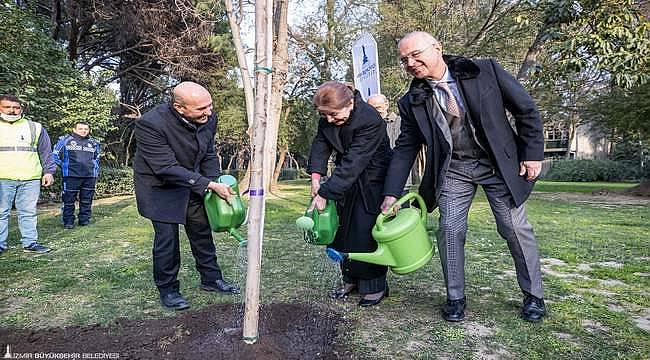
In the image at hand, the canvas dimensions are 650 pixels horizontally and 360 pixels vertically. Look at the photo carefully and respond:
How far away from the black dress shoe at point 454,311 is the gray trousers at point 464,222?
31 millimetres

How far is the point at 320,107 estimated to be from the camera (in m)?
2.83

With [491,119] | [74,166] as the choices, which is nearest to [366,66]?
[491,119]

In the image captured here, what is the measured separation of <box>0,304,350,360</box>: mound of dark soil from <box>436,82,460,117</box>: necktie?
4.73 ft

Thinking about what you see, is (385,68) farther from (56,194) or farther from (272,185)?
(56,194)

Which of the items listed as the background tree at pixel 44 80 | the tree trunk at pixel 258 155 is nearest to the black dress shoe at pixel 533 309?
the tree trunk at pixel 258 155

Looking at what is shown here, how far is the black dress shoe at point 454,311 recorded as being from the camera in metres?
2.77

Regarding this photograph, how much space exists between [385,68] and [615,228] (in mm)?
11163

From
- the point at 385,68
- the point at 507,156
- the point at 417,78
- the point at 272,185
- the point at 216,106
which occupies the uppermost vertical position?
the point at 385,68

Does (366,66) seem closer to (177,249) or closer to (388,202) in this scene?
(388,202)

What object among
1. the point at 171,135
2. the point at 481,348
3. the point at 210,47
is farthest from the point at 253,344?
the point at 210,47

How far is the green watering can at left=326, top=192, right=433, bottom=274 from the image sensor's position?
256 cm

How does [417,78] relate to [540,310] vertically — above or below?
above

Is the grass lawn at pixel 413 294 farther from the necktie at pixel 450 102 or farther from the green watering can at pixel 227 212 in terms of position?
the necktie at pixel 450 102

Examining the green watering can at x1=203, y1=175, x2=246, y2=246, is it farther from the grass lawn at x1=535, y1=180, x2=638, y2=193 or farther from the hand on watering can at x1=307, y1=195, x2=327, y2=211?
the grass lawn at x1=535, y1=180, x2=638, y2=193
